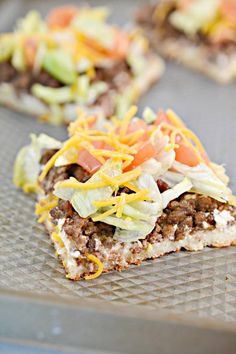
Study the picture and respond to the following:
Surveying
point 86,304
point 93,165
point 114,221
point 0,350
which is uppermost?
point 93,165

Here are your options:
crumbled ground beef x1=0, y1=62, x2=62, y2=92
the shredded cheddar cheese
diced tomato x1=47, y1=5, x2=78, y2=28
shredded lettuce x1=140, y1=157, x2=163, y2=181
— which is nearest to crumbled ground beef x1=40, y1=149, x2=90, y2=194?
shredded lettuce x1=140, y1=157, x2=163, y2=181

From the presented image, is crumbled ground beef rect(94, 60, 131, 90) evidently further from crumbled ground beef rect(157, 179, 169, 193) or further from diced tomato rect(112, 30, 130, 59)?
crumbled ground beef rect(157, 179, 169, 193)

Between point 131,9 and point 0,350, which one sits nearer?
point 0,350

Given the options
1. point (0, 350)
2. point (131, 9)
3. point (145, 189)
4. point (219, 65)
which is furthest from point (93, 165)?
point (131, 9)

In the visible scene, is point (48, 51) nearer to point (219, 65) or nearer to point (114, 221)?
point (219, 65)

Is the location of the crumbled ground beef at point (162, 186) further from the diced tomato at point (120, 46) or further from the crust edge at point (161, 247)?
the diced tomato at point (120, 46)

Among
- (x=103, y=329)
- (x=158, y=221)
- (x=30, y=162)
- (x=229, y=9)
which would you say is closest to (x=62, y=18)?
(x=229, y=9)
